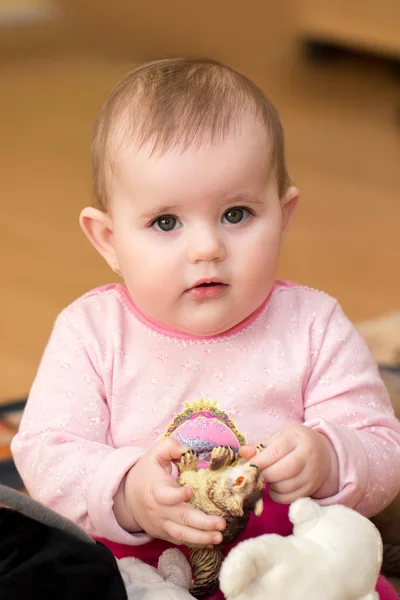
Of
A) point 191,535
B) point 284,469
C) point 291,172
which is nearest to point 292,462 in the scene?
point 284,469

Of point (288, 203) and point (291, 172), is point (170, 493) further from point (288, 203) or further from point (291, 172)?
point (291, 172)

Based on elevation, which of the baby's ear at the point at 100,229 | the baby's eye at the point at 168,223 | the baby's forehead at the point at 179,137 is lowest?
the baby's ear at the point at 100,229

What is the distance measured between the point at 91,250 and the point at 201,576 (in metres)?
1.39

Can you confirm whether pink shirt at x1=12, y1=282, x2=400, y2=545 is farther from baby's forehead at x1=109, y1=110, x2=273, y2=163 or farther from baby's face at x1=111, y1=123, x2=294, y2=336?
baby's forehead at x1=109, y1=110, x2=273, y2=163

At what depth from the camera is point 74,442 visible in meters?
0.97

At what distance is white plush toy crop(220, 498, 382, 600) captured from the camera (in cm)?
76

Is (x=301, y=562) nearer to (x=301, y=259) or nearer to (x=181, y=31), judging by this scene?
(x=301, y=259)

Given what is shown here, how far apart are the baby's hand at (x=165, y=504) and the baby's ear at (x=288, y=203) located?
0.94 ft

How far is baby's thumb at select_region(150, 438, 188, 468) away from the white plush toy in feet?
0.35

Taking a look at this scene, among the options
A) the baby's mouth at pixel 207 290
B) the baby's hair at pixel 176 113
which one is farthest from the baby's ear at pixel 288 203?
the baby's mouth at pixel 207 290

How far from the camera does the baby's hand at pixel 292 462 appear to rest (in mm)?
864

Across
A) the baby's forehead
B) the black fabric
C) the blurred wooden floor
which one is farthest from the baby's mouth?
the blurred wooden floor

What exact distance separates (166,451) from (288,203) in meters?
0.32

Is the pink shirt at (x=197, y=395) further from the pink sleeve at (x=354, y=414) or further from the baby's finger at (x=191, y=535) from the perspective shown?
the baby's finger at (x=191, y=535)
